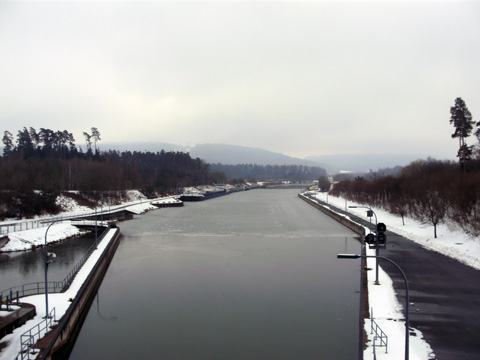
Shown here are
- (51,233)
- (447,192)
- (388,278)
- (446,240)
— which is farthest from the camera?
(51,233)

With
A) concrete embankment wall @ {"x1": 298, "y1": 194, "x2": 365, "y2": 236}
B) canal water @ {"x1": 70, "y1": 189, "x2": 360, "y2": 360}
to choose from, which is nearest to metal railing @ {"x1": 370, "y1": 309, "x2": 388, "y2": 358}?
canal water @ {"x1": 70, "y1": 189, "x2": 360, "y2": 360}

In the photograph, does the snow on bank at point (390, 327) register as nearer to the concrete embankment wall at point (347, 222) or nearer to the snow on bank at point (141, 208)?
the concrete embankment wall at point (347, 222)

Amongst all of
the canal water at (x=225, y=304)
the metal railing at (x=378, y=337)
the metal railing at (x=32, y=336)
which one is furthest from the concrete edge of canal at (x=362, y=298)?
the metal railing at (x=32, y=336)

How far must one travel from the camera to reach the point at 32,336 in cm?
1173

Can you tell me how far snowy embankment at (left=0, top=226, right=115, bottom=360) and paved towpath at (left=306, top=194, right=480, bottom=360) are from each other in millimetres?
12296

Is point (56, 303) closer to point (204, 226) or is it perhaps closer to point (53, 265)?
point (53, 265)

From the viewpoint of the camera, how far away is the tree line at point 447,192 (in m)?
28.8

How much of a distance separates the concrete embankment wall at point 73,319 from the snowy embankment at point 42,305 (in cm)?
25

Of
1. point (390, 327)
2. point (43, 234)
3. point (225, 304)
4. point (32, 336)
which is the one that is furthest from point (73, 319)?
point (43, 234)

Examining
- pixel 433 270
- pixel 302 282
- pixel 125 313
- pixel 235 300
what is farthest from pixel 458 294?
pixel 125 313

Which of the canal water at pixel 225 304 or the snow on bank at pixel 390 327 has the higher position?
the snow on bank at pixel 390 327

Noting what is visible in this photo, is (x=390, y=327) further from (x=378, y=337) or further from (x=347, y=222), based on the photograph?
(x=347, y=222)

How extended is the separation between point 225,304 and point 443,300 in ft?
30.4

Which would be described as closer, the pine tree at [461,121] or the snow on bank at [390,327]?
the snow on bank at [390,327]
